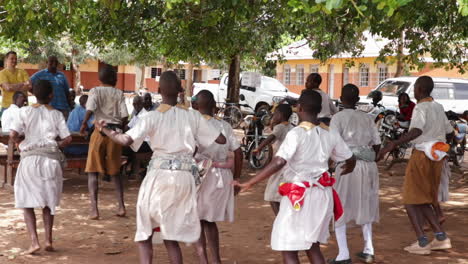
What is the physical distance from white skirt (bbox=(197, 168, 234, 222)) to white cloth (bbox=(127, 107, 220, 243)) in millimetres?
727

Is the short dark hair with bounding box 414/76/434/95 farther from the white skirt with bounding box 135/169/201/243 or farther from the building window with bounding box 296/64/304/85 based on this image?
the building window with bounding box 296/64/304/85

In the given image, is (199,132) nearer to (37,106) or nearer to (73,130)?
(37,106)

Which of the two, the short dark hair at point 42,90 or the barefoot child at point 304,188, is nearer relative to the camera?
the barefoot child at point 304,188

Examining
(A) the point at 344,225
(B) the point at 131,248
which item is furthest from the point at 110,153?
(A) the point at 344,225

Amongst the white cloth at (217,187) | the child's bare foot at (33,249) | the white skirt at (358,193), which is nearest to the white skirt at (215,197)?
the white cloth at (217,187)

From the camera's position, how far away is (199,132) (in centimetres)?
477

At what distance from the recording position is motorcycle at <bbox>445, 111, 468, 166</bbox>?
1385cm

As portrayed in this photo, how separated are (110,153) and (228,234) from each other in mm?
1833

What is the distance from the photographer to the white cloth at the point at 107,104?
7691mm

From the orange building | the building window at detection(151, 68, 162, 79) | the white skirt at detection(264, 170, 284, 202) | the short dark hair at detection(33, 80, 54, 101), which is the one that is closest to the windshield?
the orange building

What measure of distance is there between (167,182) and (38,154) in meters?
2.05

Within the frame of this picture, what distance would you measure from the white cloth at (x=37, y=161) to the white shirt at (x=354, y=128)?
2.56 meters

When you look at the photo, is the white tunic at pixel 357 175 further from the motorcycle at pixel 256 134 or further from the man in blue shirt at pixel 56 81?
the motorcycle at pixel 256 134

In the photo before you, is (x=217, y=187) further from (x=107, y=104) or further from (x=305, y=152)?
(x=107, y=104)
